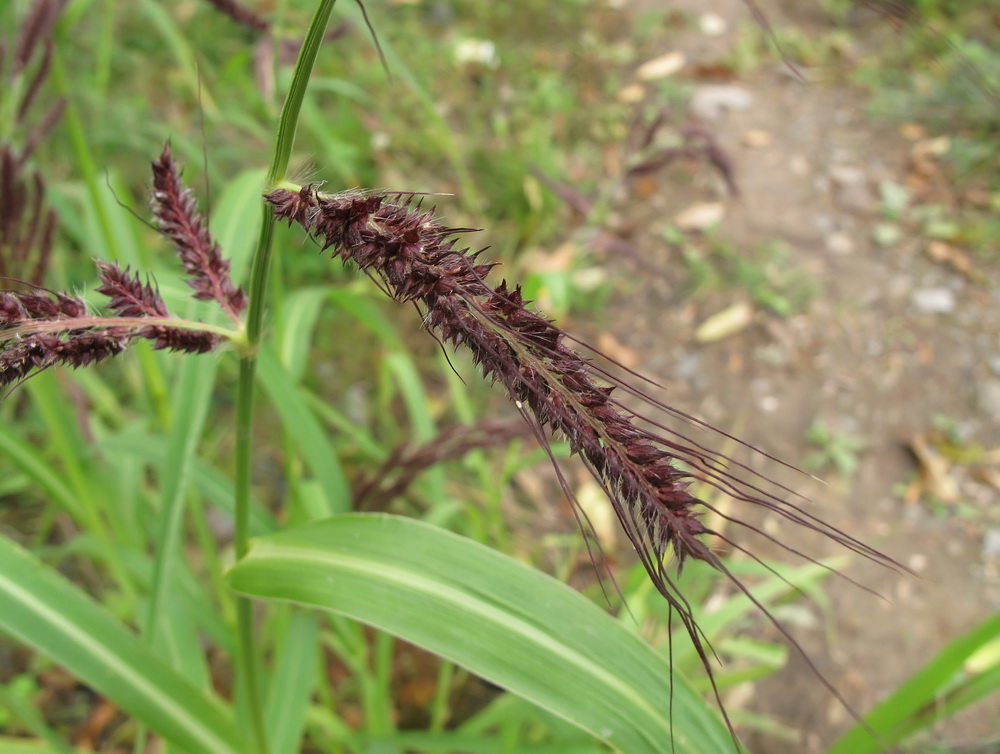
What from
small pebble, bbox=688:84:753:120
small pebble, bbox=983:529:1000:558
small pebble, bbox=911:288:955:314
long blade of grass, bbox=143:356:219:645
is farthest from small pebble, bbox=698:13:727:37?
long blade of grass, bbox=143:356:219:645

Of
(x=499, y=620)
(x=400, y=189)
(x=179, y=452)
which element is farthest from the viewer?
(x=400, y=189)

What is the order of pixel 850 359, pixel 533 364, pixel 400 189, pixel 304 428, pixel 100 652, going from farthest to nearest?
pixel 400 189 < pixel 850 359 < pixel 304 428 < pixel 100 652 < pixel 533 364

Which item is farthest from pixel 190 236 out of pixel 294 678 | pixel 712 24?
pixel 712 24

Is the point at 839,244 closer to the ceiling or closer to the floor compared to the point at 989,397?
closer to the ceiling

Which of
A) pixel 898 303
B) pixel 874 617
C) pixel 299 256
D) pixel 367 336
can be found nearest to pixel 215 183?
pixel 299 256

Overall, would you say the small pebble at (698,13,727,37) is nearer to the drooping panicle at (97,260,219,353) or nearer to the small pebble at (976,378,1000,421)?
the small pebble at (976,378,1000,421)

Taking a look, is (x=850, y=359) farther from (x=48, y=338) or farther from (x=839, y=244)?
(x=48, y=338)

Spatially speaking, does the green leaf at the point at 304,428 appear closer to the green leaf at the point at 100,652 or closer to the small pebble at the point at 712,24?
the green leaf at the point at 100,652
